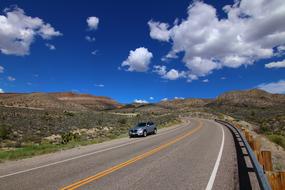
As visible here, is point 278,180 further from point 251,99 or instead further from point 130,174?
point 251,99

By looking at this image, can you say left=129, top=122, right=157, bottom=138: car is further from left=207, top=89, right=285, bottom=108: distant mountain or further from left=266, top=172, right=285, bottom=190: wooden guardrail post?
left=207, top=89, right=285, bottom=108: distant mountain

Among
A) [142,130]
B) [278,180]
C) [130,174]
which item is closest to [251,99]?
[142,130]

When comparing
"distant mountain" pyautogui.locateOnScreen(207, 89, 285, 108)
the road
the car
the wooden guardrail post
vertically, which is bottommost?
the road

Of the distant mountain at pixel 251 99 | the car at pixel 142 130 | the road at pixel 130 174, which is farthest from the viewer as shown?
the distant mountain at pixel 251 99

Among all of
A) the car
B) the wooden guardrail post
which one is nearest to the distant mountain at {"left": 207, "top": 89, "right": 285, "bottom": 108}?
the car

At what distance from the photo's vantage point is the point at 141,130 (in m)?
28.2

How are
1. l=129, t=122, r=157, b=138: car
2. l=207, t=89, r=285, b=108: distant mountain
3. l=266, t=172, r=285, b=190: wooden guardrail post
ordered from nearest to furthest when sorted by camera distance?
1. l=266, t=172, r=285, b=190: wooden guardrail post
2. l=129, t=122, r=157, b=138: car
3. l=207, t=89, r=285, b=108: distant mountain

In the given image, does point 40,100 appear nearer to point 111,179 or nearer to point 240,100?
point 240,100

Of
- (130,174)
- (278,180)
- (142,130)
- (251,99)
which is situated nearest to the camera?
(278,180)

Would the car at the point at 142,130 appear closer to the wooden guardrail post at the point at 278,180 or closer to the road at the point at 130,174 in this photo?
the road at the point at 130,174

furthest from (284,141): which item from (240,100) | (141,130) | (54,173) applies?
(240,100)

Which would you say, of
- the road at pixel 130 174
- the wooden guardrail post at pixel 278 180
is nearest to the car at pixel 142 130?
the road at pixel 130 174

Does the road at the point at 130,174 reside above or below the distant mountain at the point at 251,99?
below

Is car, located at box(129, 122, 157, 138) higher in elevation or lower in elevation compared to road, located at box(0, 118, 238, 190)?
higher
